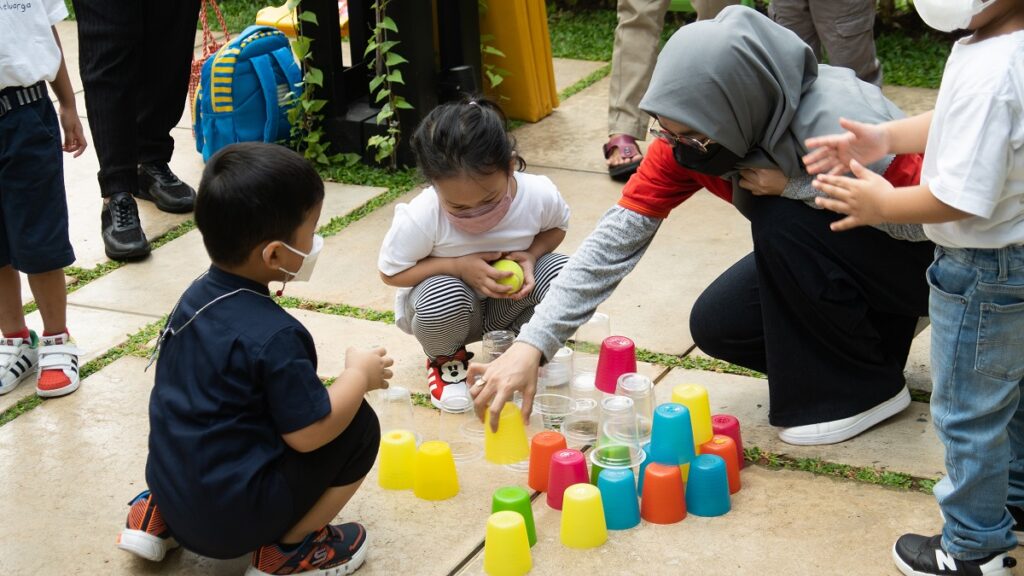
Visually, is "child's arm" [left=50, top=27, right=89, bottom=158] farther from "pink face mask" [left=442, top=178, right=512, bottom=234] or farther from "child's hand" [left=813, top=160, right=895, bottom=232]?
"child's hand" [left=813, top=160, right=895, bottom=232]

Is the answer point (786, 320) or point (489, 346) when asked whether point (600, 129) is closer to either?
point (489, 346)

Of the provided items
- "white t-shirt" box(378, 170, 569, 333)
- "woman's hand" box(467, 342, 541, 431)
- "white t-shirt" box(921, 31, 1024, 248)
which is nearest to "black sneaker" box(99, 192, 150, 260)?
"white t-shirt" box(378, 170, 569, 333)

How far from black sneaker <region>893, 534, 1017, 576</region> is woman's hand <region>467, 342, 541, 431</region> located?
0.94 metres

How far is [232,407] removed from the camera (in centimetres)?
255

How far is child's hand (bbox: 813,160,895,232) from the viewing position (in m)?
2.36

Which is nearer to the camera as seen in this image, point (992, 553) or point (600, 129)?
point (992, 553)

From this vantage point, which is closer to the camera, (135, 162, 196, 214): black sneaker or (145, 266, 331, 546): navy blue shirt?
(145, 266, 331, 546): navy blue shirt

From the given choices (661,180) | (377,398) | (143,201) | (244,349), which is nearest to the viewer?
(244,349)

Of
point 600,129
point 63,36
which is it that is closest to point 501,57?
point 600,129

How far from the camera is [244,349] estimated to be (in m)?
2.52

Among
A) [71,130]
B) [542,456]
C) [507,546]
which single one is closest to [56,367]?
[71,130]

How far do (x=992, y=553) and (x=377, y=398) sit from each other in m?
1.76

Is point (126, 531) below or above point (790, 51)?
below

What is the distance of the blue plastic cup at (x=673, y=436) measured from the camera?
3.00m
